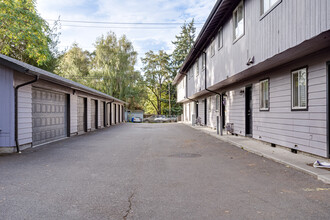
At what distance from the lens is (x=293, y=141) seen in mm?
7301

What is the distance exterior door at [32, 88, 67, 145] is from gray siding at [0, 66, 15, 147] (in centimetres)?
139

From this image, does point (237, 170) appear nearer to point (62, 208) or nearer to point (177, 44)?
point (62, 208)

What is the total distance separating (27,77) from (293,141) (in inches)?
363

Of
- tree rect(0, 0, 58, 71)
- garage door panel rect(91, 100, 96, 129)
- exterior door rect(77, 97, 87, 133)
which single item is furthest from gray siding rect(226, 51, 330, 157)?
tree rect(0, 0, 58, 71)

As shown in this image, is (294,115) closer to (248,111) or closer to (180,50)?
(248,111)

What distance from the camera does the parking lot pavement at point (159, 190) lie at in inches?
126

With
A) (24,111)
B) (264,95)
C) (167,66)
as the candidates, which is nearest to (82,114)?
(24,111)

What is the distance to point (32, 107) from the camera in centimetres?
931

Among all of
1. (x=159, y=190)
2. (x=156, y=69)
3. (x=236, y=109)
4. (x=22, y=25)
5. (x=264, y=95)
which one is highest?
(x=156, y=69)

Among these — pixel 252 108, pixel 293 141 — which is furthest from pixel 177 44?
pixel 293 141

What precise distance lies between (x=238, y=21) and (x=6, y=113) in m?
9.28

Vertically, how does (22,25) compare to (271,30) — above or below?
above

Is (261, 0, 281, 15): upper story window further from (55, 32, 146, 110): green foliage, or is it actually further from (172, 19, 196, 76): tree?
(172, 19, 196, 76): tree

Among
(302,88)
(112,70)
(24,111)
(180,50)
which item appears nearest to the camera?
(302,88)
